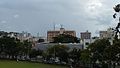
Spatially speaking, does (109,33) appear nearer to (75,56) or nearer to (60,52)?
(75,56)

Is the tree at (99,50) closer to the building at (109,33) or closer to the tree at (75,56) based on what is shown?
the building at (109,33)

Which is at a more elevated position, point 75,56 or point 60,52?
point 60,52

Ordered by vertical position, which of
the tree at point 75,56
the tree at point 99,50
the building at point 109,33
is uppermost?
the building at point 109,33

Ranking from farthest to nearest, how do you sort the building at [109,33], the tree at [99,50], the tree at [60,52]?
the tree at [60,52], the tree at [99,50], the building at [109,33]

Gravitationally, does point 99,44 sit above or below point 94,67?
above

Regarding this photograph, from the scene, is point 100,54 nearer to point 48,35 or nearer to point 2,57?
point 2,57

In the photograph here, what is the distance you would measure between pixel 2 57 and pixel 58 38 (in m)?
33.0

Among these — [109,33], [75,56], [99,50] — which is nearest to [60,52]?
[75,56]

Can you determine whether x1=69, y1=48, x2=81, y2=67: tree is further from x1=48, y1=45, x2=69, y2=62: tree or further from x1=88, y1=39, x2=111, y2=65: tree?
x1=88, y1=39, x2=111, y2=65: tree

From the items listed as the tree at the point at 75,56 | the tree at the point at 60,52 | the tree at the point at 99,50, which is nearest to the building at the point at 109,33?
the tree at the point at 99,50

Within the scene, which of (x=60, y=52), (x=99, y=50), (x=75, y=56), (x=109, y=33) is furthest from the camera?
(x=60, y=52)

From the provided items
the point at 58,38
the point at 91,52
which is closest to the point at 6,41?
the point at 58,38

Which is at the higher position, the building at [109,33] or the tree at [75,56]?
the building at [109,33]

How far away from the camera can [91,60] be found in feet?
202
